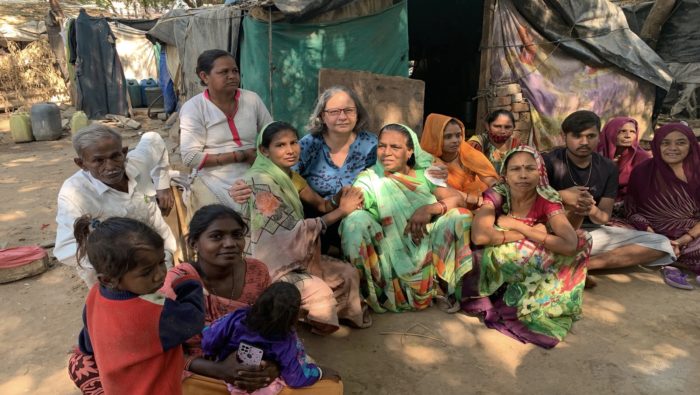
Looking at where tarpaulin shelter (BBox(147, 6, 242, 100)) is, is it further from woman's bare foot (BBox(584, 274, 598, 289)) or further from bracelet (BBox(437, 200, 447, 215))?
woman's bare foot (BBox(584, 274, 598, 289))

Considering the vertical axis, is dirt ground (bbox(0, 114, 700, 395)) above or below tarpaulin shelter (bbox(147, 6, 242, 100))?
below

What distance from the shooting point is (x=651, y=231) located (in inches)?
146

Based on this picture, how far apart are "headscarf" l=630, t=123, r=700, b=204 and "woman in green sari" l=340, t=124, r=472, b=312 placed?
173cm

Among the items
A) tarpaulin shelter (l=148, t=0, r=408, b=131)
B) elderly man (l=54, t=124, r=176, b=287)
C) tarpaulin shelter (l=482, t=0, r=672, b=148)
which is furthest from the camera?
tarpaulin shelter (l=482, t=0, r=672, b=148)

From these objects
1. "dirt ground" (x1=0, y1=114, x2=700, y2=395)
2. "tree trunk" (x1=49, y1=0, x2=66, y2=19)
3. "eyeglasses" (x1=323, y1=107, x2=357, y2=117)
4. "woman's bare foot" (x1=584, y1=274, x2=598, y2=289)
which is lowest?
"dirt ground" (x1=0, y1=114, x2=700, y2=395)

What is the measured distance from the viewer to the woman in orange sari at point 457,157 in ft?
12.3

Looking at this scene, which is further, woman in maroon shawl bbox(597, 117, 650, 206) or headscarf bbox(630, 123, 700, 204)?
woman in maroon shawl bbox(597, 117, 650, 206)

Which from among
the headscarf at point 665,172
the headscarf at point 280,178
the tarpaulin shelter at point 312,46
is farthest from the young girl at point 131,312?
the tarpaulin shelter at point 312,46

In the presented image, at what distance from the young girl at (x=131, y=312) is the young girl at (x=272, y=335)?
9.8 inches

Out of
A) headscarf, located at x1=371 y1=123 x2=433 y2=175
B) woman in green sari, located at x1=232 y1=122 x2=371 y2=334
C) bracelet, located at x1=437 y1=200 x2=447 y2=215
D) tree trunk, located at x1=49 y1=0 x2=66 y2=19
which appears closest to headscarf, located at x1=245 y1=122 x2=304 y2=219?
woman in green sari, located at x1=232 y1=122 x2=371 y2=334

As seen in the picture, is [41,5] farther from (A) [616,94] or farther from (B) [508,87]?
(A) [616,94]

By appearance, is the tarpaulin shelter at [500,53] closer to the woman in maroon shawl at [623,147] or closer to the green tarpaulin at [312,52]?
the green tarpaulin at [312,52]

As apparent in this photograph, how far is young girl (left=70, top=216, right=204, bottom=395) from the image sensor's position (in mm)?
1449

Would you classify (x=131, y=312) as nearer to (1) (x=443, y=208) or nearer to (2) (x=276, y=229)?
(2) (x=276, y=229)
